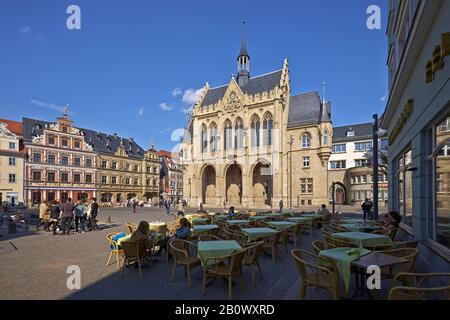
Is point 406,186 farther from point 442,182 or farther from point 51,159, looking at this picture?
point 51,159

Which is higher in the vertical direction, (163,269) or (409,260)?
(409,260)

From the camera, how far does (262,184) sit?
148ft

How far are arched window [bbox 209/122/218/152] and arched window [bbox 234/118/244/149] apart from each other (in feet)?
13.0

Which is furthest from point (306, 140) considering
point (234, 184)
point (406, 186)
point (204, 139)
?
point (406, 186)

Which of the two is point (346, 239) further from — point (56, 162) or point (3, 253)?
point (56, 162)

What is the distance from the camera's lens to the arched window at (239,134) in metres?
45.7

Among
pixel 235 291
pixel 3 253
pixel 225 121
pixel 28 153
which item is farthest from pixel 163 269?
pixel 28 153

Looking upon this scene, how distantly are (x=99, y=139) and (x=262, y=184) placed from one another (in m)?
34.7

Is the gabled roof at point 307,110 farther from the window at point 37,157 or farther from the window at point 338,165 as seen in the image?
the window at point 37,157

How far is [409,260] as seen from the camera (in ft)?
16.8

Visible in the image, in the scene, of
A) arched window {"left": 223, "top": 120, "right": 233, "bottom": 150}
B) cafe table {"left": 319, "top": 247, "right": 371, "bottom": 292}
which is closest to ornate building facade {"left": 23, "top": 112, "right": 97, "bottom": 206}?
arched window {"left": 223, "top": 120, "right": 233, "bottom": 150}

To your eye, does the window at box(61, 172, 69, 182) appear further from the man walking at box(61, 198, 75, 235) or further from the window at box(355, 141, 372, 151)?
the window at box(355, 141, 372, 151)

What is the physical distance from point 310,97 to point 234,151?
48.1 ft

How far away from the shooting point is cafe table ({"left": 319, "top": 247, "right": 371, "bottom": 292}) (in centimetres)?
490
